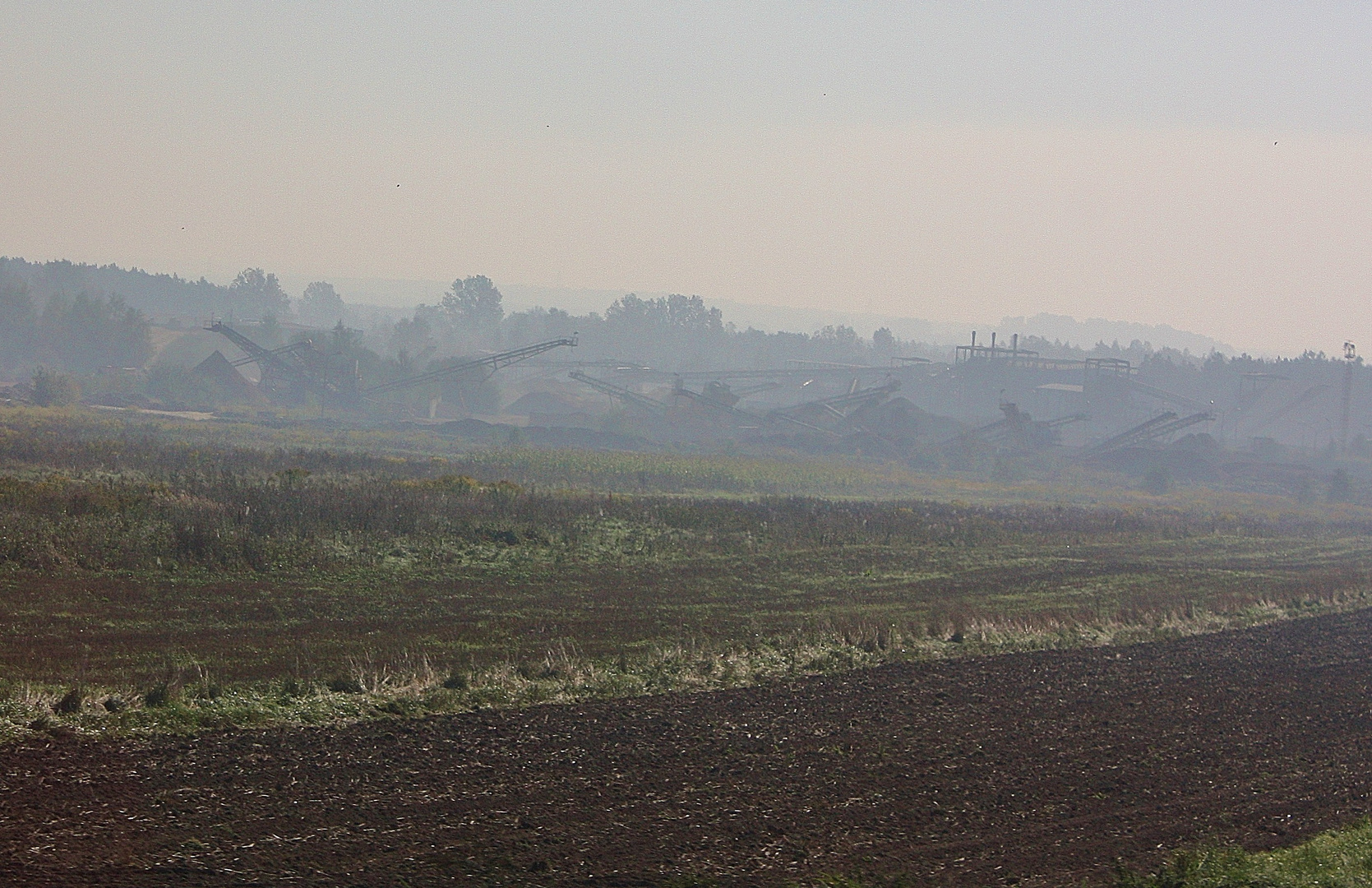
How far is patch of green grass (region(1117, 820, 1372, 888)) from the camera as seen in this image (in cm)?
1050

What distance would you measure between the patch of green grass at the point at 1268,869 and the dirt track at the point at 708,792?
1.27 feet

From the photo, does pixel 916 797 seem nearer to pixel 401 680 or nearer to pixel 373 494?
pixel 401 680

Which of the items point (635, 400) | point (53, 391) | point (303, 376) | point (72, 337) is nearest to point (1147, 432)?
point (635, 400)

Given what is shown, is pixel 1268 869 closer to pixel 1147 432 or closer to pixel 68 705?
pixel 68 705

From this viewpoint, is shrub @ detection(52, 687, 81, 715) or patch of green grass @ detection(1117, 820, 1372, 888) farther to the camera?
shrub @ detection(52, 687, 81, 715)

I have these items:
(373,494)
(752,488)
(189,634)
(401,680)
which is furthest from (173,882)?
(752,488)

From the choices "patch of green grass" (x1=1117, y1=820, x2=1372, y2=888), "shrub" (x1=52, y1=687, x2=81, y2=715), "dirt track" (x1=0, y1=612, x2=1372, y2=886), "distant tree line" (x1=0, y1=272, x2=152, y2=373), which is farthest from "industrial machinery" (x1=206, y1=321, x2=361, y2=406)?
"patch of green grass" (x1=1117, y1=820, x2=1372, y2=888)

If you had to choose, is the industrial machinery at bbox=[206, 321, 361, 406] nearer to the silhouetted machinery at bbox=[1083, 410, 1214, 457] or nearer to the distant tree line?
the distant tree line

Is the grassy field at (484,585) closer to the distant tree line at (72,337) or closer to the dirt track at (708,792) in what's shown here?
the dirt track at (708,792)

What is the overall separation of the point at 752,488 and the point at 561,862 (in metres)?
47.1

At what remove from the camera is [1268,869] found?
10.7 meters

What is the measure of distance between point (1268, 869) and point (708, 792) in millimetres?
4991

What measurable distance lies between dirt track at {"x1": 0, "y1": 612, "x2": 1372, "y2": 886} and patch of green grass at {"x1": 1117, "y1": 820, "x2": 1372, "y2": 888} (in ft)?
1.27

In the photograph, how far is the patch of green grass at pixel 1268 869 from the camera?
413 inches
